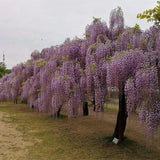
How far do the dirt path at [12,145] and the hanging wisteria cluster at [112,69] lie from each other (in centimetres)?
221

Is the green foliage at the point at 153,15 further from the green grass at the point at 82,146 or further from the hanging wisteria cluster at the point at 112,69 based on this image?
the green grass at the point at 82,146

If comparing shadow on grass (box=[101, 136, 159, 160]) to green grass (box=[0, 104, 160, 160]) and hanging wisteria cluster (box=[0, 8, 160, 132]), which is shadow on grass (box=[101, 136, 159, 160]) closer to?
green grass (box=[0, 104, 160, 160])

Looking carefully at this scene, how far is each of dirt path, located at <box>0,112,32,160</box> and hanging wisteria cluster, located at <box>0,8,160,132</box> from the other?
2208mm

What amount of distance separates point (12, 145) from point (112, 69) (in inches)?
219

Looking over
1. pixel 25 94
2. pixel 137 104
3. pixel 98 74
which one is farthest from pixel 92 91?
pixel 25 94

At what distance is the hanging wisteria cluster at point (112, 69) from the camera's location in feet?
16.9

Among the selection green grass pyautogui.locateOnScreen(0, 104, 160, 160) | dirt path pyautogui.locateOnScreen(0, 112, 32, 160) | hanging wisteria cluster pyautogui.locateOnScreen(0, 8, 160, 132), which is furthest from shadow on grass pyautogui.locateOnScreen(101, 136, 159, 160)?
dirt path pyautogui.locateOnScreen(0, 112, 32, 160)

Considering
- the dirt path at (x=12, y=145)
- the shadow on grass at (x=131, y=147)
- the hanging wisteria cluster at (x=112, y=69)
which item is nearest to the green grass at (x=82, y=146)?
the shadow on grass at (x=131, y=147)

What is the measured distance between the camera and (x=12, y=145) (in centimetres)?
765

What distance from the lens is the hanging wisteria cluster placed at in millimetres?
5141

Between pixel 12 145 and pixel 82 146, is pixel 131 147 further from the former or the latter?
pixel 12 145

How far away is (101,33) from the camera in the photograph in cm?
813

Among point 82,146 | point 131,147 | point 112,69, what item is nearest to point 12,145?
point 82,146

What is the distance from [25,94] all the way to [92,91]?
8767 mm
